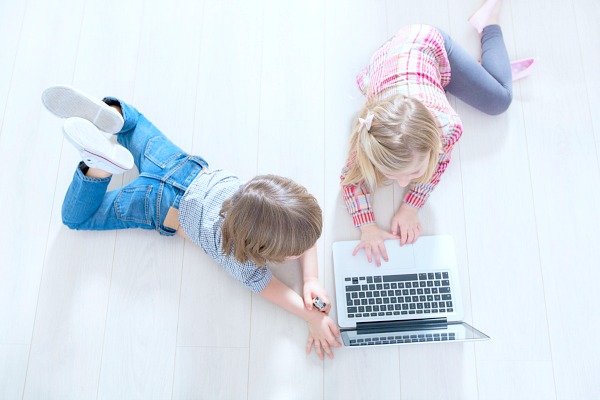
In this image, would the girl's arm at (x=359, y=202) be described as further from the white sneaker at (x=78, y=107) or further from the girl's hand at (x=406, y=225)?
the white sneaker at (x=78, y=107)

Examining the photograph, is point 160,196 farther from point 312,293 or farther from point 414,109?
point 414,109

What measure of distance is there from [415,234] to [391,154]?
0.33 metres

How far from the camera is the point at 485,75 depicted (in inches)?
45.4

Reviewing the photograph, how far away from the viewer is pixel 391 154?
0.86m

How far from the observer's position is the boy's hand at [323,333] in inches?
41.9

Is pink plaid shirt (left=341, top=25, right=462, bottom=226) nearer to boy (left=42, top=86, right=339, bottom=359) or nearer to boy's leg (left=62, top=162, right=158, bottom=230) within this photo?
boy (left=42, top=86, right=339, bottom=359)

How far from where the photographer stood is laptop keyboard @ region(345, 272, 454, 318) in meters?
1.06

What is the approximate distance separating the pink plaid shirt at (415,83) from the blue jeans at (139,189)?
16.3 inches

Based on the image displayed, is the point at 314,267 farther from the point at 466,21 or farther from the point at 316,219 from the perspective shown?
the point at 466,21

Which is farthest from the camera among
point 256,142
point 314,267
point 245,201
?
point 256,142

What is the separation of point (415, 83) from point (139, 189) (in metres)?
0.69

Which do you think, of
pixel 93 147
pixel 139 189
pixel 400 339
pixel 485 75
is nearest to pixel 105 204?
pixel 139 189

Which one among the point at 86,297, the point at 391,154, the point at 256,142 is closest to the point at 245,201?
the point at 391,154

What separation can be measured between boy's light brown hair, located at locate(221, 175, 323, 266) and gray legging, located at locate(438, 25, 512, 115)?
577 mm
